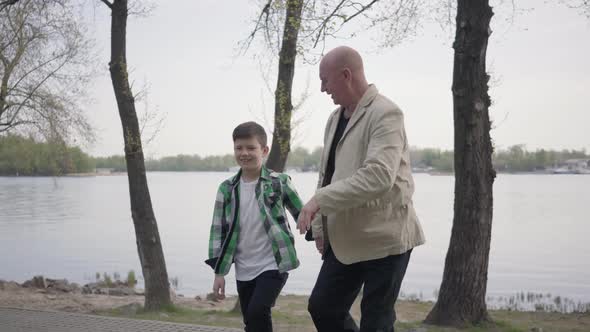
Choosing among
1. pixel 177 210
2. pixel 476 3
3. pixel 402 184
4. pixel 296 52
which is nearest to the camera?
pixel 402 184

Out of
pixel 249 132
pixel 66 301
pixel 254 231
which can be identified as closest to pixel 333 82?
pixel 249 132

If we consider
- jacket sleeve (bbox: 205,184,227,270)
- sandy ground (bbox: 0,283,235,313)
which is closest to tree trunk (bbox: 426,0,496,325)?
jacket sleeve (bbox: 205,184,227,270)

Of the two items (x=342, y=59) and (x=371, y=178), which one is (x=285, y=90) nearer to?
(x=342, y=59)

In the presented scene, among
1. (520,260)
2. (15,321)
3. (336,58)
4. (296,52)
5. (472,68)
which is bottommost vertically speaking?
(520,260)

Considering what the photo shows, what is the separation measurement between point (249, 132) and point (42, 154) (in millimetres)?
15340

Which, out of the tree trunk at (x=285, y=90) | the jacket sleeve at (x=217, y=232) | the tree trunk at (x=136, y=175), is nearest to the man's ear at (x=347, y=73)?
the jacket sleeve at (x=217, y=232)

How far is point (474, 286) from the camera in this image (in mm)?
8383

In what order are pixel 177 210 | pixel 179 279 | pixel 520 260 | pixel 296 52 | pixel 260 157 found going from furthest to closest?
pixel 177 210 → pixel 520 260 → pixel 179 279 → pixel 296 52 → pixel 260 157

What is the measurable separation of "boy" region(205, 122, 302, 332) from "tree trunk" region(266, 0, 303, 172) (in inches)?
245

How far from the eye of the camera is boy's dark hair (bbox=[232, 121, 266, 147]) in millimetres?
4539

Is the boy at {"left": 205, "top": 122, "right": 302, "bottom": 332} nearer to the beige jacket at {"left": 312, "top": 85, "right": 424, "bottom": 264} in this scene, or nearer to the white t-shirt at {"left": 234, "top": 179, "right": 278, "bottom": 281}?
the white t-shirt at {"left": 234, "top": 179, "right": 278, "bottom": 281}

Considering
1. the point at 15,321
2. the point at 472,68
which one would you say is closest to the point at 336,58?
the point at 472,68

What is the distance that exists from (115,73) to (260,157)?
294 inches

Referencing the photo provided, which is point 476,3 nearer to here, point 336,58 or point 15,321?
point 336,58
